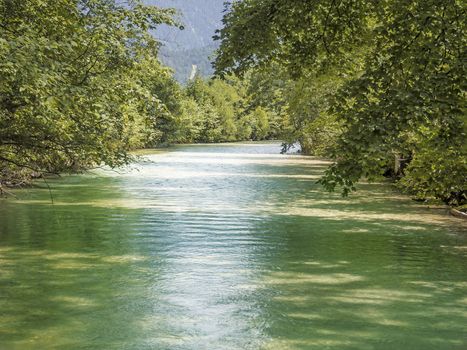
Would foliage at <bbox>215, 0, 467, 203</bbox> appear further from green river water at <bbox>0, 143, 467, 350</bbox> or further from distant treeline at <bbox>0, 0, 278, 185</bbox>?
distant treeline at <bbox>0, 0, 278, 185</bbox>

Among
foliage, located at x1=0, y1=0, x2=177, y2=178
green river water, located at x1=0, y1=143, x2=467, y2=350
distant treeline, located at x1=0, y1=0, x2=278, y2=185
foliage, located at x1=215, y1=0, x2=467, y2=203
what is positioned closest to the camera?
foliage, located at x1=215, y1=0, x2=467, y2=203

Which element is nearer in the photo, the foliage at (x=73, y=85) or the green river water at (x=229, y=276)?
the green river water at (x=229, y=276)

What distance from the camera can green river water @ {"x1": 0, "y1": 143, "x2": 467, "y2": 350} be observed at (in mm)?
9141

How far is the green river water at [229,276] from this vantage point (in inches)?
360

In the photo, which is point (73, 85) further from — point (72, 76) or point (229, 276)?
point (229, 276)

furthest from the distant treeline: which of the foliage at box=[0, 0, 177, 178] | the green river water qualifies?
the green river water

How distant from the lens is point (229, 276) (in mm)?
12812

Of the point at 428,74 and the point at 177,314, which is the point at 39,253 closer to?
the point at 177,314

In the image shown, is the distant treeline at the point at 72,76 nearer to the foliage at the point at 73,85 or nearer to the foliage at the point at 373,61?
the foliage at the point at 73,85

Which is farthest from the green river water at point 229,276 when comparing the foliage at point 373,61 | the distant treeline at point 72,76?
the foliage at point 373,61

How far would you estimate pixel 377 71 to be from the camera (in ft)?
31.8

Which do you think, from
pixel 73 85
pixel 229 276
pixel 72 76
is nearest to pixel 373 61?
pixel 229 276

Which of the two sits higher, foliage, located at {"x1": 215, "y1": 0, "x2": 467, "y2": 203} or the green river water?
foliage, located at {"x1": 215, "y1": 0, "x2": 467, "y2": 203}

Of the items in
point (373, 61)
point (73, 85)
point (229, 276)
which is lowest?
point (229, 276)
